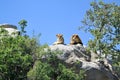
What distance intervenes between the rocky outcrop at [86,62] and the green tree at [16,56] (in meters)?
1.89

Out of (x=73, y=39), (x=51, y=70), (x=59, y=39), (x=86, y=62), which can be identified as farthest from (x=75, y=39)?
(x=51, y=70)

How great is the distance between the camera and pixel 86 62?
92.4ft

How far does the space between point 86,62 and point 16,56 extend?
6.23m

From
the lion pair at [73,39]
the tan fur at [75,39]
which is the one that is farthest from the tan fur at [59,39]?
the tan fur at [75,39]

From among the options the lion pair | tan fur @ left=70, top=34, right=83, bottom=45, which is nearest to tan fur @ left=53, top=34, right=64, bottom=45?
the lion pair

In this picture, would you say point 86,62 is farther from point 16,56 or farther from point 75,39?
point 16,56

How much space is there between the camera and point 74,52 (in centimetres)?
2864

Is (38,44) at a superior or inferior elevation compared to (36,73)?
superior

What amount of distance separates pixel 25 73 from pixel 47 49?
2.13 m

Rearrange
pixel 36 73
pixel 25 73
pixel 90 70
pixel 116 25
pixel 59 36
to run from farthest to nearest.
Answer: pixel 116 25
pixel 59 36
pixel 90 70
pixel 25 73
pixel 36 73

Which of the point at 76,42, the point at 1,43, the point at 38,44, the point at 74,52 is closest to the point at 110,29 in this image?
the point at 76,42

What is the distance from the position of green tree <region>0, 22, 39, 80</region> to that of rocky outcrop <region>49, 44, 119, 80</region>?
189 centimetres

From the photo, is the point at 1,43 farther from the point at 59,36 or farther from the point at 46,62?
the point at 59,36

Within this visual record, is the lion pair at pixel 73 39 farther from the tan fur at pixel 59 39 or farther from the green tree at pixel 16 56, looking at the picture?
the green tree at pixel 16 56
